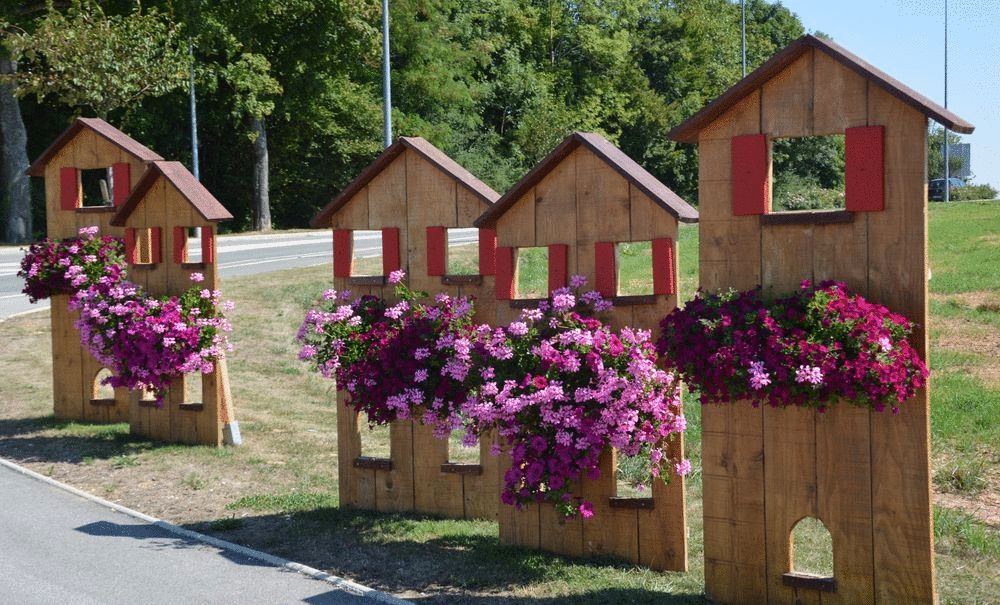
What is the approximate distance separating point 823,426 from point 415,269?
346 centimetres

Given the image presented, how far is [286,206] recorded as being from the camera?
4403 cm

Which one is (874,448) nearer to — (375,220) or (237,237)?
(375,220)

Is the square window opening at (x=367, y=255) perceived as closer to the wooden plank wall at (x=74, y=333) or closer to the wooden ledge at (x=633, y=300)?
the wooden plank wall at (x=74, y=333)

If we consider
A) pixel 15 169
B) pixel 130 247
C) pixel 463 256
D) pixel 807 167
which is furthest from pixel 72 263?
pixel 807 167

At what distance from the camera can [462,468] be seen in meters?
8.05

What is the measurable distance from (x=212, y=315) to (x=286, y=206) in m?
34.4

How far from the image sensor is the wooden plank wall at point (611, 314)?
6645mm

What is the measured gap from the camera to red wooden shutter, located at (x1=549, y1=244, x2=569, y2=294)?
6918mm

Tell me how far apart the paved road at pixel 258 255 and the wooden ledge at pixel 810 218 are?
1548 centimetres

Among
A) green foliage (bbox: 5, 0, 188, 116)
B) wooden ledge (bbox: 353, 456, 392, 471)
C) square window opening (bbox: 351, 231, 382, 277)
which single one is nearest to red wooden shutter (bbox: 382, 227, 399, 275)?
wooden ledge (bbox: 353, 456, 392, 471)

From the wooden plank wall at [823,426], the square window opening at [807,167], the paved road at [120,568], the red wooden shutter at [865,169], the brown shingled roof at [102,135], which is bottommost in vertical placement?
the paved road at [120,568]

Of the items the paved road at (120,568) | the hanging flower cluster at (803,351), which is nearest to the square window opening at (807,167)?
the paved road at (120,568)

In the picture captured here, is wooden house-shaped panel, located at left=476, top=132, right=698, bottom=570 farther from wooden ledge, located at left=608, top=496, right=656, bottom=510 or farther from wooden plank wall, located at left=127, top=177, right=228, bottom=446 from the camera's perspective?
wooden plank wall, located at left=127, top=177, right=228, bottom=446

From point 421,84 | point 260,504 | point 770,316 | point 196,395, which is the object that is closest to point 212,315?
point 260,504
